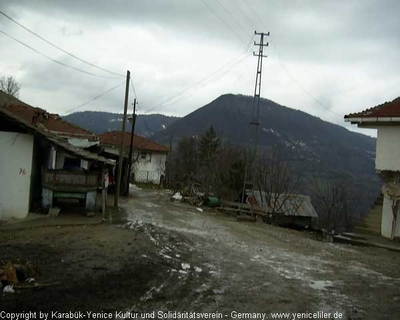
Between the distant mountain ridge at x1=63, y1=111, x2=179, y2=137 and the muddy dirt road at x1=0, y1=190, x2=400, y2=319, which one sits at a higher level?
the distant mountain ridge at x1=63, y1=111, x2=179, y2=137

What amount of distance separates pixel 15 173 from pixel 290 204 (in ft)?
77.3

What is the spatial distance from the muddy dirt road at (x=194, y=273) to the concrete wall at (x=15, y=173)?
2.22m

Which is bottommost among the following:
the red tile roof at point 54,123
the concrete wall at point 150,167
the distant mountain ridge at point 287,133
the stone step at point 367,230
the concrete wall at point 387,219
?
the stone step at point 367,230

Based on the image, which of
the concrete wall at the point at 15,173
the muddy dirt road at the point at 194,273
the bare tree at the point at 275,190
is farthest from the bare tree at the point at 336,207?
the concrete wall at the point at 15,173

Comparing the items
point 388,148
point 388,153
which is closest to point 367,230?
point 388,153

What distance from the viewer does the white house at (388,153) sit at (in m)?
18.2

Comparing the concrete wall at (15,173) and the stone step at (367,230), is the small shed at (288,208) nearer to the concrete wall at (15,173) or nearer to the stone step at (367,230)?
the stone step at (367,230)

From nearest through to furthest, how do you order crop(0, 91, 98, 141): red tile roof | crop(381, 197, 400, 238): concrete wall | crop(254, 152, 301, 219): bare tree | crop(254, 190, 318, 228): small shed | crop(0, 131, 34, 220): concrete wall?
1. crop(0, 131, 34, 220): concrete wall
2. crop(381, 197, 400, 238): concrete wall
3. crop(0, 91, 98, 141): red tile roof
4. crop(254, 190, 318, 228): small shed
5. crop(254, 152, 301, 219): bare tree

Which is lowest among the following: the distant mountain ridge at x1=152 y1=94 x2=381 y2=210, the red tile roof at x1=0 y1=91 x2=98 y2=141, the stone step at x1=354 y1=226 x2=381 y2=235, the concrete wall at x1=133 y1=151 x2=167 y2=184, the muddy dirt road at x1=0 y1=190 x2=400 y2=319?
the muddy dirt road at x1=0 y1=190 x2=400 y2=319

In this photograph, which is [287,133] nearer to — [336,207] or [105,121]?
[105,121]

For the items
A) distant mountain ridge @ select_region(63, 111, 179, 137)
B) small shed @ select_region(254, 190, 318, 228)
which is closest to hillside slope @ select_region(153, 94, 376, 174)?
distant mountain ridge @ select_region(63, 111, 179, 137)

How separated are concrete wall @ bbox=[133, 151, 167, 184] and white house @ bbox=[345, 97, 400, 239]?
115 feet

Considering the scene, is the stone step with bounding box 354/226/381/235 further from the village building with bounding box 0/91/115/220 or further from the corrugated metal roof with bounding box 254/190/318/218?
the village building with bounding box 0/91/115/220

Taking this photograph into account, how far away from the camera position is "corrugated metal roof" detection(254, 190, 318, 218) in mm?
33606
